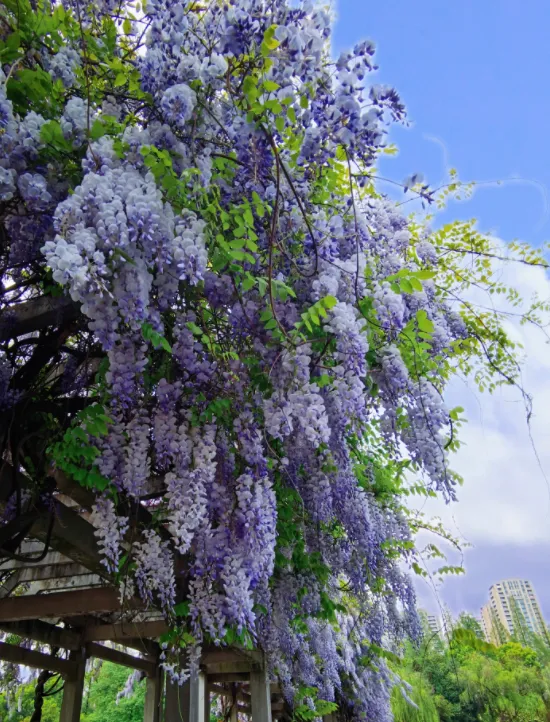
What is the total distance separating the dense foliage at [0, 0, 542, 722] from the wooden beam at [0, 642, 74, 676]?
2.54 m

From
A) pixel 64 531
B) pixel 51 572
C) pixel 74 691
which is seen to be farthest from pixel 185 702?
pixel 64 531

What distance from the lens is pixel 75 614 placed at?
153 inches

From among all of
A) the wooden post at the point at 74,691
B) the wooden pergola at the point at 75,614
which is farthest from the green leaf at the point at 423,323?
the wooden post at the point at 74,691

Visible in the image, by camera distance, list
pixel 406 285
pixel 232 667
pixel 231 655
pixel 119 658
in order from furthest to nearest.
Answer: pixel 232 667
pixel 119 658
pixel 231 655
pixel 406 285

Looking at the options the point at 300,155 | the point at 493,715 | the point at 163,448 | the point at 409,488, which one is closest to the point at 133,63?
the point at 300,155

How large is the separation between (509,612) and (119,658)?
2457 cm

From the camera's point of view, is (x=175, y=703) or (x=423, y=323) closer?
(x=423, y=323)

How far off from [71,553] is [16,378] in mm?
869

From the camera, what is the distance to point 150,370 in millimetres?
2076

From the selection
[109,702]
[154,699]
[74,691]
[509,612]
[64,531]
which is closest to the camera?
[64,531]

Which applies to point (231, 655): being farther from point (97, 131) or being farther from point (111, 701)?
point (111, 701)

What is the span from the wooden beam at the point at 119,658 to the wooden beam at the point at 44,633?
0.20 metres

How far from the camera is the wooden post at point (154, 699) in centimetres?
584

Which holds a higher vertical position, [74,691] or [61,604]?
[61,604]
